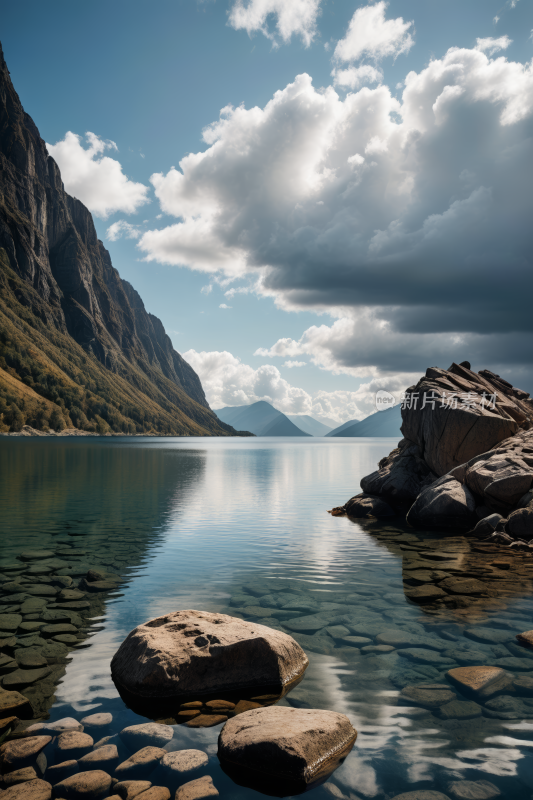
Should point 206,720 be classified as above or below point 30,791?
below

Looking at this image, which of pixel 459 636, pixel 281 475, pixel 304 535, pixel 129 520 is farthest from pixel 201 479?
pixel 459 636

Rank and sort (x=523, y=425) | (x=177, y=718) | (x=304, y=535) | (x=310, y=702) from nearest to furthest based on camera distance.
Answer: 1. (x=177, y=718)
2. (x=310, y=702)
3. (x=304, y=535)
4. (x=523, y=425)

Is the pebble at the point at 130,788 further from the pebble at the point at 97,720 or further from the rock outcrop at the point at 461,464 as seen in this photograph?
the rock outcrop at the point at 461,464

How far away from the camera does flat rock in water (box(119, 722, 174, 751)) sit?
7906 mm

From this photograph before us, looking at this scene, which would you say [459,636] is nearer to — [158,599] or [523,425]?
[158,599]

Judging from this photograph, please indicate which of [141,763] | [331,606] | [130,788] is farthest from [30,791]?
[331,606]

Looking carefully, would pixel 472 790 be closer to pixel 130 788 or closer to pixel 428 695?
pixel 428 695

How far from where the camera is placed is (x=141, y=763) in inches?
288

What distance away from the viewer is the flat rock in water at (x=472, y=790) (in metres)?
6.82

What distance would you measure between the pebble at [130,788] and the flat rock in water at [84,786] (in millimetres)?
154

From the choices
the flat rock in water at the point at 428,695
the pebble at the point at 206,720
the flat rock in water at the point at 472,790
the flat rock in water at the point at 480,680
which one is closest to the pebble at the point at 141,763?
the pebble at the point at 206,720

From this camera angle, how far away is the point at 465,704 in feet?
30.3

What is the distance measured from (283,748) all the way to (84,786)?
116 inches

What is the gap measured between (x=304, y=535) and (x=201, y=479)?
3531 centimetres
